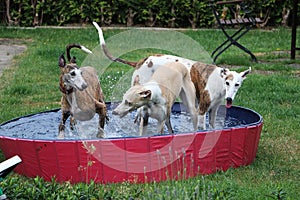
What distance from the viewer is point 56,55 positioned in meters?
10.9

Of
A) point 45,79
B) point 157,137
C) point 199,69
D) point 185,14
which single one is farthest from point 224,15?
point 157,137

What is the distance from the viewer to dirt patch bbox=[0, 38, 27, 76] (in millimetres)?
10711

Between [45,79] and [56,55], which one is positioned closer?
[45,79]

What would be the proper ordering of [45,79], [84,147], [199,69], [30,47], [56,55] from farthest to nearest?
1. [30,47]
2. [56,55]
3. [45,79]
4. [199,69]
5. [84,147]

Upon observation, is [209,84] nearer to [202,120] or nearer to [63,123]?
[202,120]

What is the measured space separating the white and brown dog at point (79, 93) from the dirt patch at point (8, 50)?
506cm

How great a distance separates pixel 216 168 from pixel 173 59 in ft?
3.74

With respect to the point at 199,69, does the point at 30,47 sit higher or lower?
lower

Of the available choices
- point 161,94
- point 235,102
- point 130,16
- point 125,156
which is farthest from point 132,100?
point 130,16

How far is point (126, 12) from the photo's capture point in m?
15.8

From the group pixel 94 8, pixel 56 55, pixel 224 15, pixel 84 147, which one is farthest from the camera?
pixel 94 8

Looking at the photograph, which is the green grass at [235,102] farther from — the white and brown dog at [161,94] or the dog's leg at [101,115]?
the dog's leg at [101,115]

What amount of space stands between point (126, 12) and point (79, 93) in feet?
36.7

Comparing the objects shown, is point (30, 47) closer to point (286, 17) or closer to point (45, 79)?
point (45, 79)
